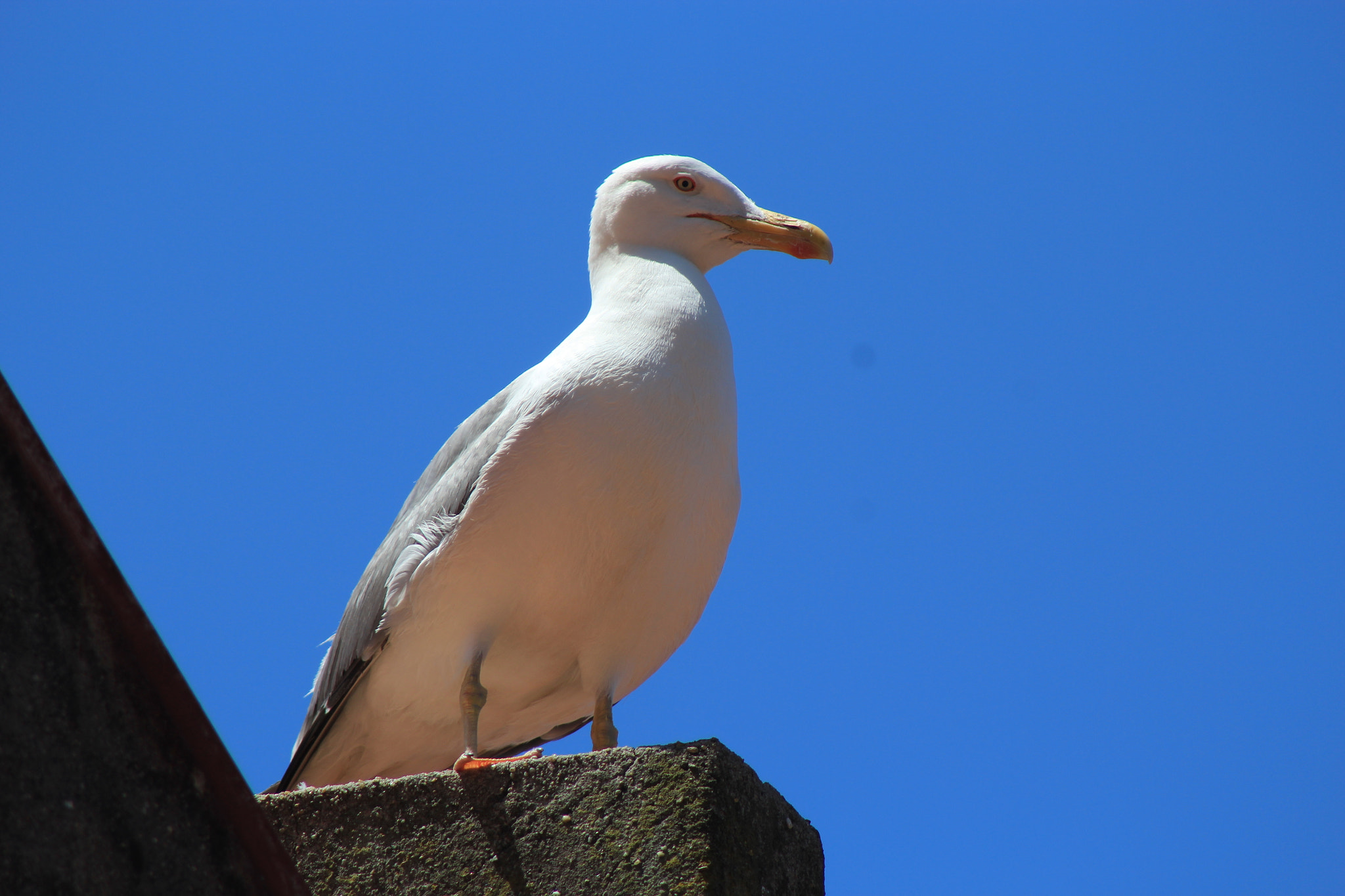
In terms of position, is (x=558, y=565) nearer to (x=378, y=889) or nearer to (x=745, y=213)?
(x=378, y=889)

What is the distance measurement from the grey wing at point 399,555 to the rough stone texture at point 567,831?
1.16m

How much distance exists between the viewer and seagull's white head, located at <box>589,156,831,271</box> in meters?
5.80

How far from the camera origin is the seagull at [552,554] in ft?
15.0

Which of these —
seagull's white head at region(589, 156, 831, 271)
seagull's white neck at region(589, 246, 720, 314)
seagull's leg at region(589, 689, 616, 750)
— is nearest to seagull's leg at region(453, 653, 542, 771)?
seagull's leg at region(589, 689, 616, 750)

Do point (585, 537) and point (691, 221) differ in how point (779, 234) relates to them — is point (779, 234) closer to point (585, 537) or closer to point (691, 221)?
point (691, 221)

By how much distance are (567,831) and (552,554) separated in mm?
1362

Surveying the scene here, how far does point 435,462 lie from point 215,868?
302 centimetres

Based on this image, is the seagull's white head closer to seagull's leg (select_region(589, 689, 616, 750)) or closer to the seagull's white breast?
the seagull's white breast

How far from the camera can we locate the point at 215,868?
237cm

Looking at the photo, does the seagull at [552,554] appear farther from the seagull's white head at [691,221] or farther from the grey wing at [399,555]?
the seagull's white head at [691,221]

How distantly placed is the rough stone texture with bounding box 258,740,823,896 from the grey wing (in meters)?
1.16

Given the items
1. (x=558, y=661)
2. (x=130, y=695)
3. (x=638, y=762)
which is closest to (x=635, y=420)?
(x=558, y=661)

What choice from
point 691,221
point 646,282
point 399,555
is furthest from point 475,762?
point 691,221

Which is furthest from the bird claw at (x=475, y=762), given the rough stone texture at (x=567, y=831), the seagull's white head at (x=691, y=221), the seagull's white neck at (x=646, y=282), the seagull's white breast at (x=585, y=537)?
the seagull's white head at (x=691, y=221)
